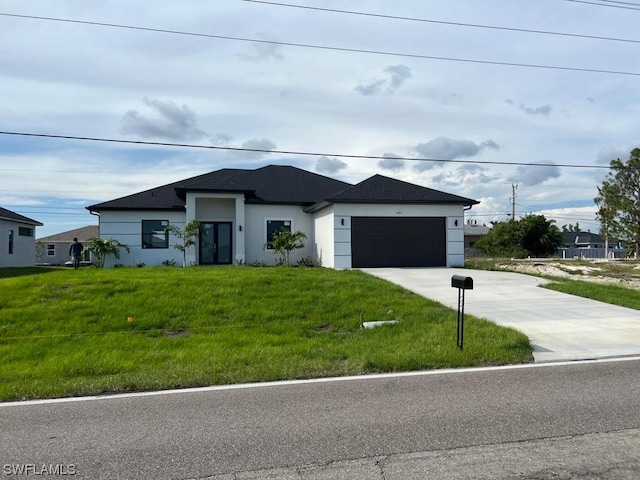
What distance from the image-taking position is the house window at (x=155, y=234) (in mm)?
23406

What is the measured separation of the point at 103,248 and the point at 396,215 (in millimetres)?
13167

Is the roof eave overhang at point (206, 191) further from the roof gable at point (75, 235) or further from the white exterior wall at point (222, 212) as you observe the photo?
the roof gable at point (75, 235)

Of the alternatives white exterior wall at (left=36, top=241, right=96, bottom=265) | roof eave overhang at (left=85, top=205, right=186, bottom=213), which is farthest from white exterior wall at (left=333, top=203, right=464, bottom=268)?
white exterior wall at (left=36, top=241, right=96, bottom=265)

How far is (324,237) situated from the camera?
2217cm

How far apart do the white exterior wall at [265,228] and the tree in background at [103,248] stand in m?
6.01

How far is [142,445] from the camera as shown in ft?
14.4

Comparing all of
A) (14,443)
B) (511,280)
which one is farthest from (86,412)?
(511,280)

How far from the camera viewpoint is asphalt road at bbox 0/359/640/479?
391 cm

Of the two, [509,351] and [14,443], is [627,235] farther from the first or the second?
[14,443]

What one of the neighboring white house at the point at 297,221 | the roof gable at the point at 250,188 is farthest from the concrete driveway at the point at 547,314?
the roof gable at the point at 250,188

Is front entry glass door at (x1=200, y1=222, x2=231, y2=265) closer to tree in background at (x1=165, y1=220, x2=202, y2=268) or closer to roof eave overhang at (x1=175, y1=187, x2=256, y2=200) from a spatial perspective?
tree in background at (x1=165, y1=220, x2=202, y2=268)

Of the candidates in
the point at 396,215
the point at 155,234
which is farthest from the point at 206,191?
the point at 396,215

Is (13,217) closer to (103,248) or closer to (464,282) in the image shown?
(103,248)

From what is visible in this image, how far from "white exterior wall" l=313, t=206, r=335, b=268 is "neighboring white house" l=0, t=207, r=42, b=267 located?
53.2ft
